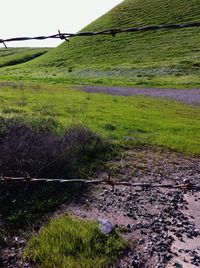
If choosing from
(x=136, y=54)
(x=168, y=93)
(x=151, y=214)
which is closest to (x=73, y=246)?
(x=151, y=214)

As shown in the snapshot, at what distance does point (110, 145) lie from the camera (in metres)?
13.9

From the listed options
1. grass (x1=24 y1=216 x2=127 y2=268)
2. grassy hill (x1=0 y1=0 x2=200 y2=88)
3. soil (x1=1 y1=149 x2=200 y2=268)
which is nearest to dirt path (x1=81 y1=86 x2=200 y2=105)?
grassy hill (x1=0 y1=0 x2=200 y2=88)

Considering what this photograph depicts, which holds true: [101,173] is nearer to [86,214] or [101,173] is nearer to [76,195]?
[76,195]

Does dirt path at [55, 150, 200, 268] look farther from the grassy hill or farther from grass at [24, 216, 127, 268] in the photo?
the grassy hill

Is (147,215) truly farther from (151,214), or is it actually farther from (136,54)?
(136,54)

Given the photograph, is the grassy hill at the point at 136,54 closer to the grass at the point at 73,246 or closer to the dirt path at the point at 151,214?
the dirt path at the point at 151,214

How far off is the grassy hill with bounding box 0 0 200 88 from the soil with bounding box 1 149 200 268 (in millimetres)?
44357

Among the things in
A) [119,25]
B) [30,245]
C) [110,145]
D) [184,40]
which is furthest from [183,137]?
[119,25]

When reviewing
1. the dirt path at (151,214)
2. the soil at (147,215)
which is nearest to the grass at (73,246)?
the soil at (147,215)

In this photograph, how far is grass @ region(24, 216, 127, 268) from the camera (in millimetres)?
5936

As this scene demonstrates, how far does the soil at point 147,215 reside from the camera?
650 centimetres

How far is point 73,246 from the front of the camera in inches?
247

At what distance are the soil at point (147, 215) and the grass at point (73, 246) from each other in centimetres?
20

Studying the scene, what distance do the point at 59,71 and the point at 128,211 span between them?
7815cm
